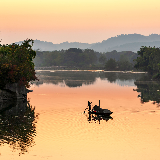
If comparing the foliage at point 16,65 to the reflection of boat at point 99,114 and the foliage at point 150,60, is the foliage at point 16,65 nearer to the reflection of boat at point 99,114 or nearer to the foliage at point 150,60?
the reflection of boat at point 99,114

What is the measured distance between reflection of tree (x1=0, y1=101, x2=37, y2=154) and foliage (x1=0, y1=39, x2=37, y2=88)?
19.3ft

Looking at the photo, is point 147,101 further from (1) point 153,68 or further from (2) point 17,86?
(1) point 153,68

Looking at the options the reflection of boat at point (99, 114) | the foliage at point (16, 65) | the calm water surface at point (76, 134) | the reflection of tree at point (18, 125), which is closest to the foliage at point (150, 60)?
the foliage at point (16, 65)

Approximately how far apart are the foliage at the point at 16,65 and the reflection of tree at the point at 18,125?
588cm

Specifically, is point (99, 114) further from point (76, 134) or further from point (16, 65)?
point (16, 65)

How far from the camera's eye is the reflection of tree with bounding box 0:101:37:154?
36.1 m

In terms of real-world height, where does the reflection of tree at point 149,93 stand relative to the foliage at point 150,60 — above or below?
below

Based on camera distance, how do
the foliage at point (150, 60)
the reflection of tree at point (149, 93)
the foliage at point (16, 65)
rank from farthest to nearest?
the foliage at point (150, 60) → the reflection of tree at point (149, 93) → the foliage at point (16, 65)

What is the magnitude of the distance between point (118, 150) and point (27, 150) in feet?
30.1

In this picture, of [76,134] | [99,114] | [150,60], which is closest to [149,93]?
[99,114]

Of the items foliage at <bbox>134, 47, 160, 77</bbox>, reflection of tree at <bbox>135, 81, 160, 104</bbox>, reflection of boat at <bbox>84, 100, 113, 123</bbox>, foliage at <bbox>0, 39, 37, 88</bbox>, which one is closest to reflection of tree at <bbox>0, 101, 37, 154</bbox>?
foliage at <bbox>0, 39, 37, 88</bbox>

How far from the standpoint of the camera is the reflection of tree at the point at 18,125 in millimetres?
36091

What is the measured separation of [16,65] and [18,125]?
24.7m

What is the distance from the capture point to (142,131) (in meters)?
41.7
